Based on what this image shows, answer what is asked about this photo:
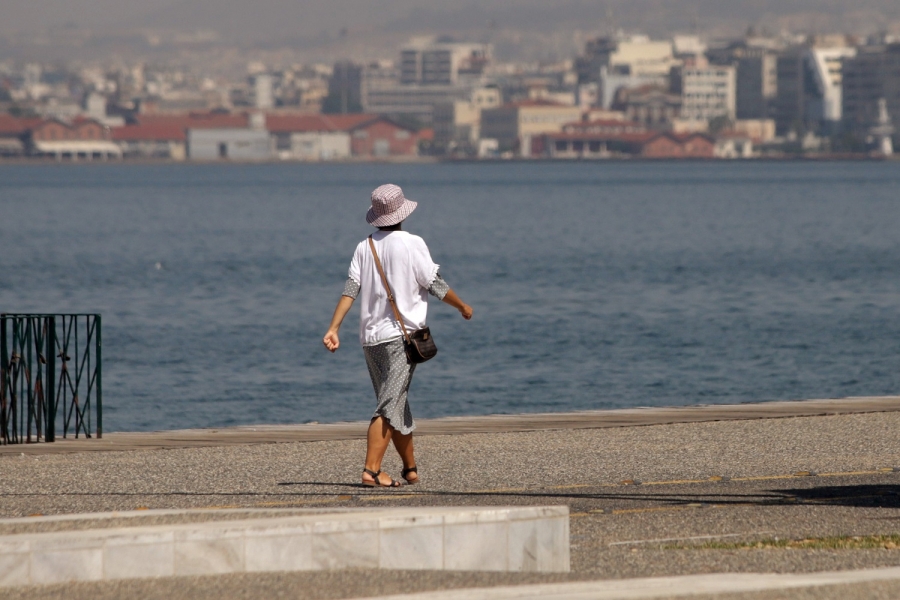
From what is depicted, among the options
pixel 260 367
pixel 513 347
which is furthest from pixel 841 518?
pixel 513 347

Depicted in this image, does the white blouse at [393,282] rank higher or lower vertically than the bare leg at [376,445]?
higher

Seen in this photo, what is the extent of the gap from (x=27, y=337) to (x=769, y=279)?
4704 centimetres

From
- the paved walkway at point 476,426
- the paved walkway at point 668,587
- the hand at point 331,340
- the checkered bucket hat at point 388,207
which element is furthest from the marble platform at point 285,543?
the paved walkway at point 476,426

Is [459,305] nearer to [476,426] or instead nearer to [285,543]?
[285,543]

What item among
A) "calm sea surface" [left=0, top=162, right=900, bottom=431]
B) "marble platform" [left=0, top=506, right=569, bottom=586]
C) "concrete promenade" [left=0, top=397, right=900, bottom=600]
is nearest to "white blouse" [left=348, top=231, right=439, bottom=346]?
"concrete promenade" [left=0, top=397, right=900, bottom=600]

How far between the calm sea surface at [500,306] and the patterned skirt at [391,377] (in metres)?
15.9

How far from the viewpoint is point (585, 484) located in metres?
9.61

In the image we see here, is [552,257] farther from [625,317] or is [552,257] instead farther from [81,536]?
[81,536]

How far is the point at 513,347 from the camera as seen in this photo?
35.2 m

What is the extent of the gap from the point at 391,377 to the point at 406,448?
491mm

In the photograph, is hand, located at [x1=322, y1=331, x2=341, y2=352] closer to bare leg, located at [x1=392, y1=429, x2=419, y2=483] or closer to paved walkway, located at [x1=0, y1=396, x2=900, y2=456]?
bare leg, located at [x1=392, y1=429, x2=419, y2=483]

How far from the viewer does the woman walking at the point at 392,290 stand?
9.14 m

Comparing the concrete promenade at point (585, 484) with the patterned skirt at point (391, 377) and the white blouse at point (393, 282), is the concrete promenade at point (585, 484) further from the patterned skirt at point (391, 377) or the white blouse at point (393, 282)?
the white blouse at point (393, 282)

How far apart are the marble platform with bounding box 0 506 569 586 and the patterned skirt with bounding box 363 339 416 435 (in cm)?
223
